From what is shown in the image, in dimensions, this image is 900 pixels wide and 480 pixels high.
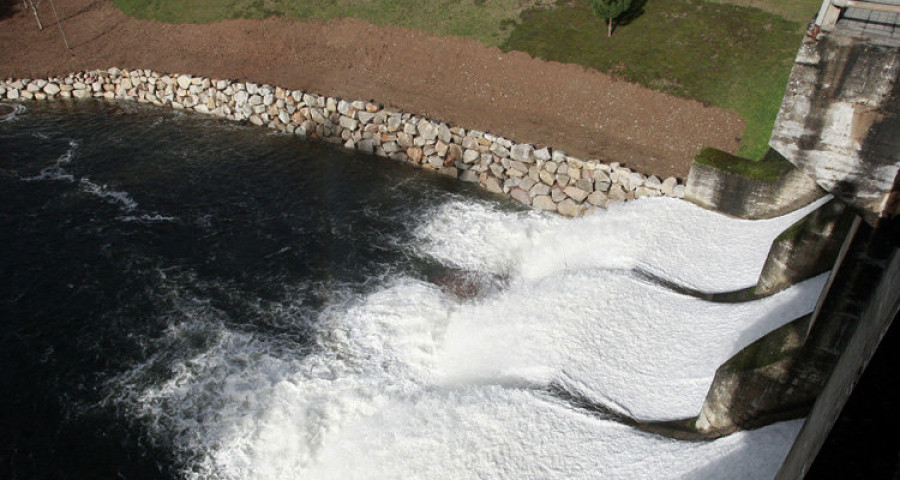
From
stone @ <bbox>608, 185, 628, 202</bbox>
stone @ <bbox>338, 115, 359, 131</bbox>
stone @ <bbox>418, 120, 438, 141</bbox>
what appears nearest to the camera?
stone @ <bbox>608, 185, 628, 202</bbox>

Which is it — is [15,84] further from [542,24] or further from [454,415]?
[454,415]

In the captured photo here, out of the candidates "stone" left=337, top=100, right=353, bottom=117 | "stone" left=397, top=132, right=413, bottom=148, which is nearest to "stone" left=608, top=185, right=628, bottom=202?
"stone" left=397, top=132, right=413, bottom=148

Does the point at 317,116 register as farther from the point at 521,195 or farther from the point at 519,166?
the point at 521,195

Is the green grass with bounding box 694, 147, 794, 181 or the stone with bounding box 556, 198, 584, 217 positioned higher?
the green grass with bounding box 694, 147, 794, 181

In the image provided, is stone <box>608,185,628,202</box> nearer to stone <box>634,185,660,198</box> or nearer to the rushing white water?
stone <box>634,185,660,198</box>

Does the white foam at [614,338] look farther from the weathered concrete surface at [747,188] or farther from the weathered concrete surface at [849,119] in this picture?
the weathered concrete surface at [849,119]

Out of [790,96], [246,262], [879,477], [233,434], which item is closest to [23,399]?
[233,434]

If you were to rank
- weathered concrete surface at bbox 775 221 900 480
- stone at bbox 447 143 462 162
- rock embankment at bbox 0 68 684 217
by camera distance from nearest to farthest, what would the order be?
weathered concrete surface at bbox 775 221 900 480
rock embankment at bbox 0 68 684 217
stone at bbox 447 143 462 162
